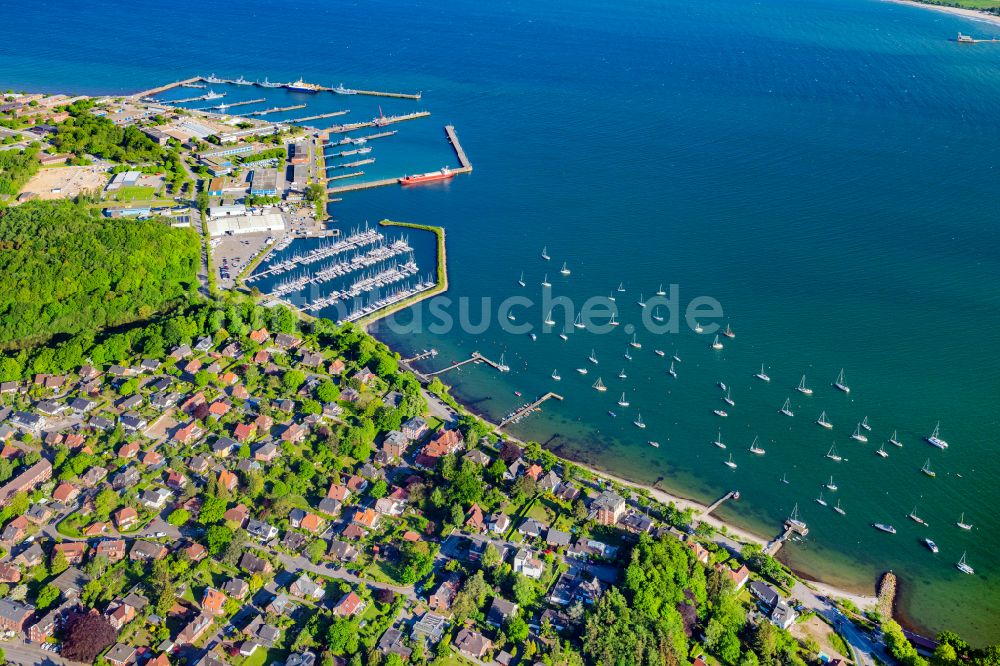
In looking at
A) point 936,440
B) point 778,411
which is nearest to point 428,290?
point 778,411

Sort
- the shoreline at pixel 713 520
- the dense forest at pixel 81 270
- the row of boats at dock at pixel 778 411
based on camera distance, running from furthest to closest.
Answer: the dense forest at pixel 81 270 < the row of boats at dock at pixel 778 411 < the shoreline at pixel 713 520

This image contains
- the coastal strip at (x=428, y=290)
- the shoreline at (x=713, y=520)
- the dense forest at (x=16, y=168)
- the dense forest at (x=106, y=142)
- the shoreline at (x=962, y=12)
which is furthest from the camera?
the shoreline at (x=962, y=12)

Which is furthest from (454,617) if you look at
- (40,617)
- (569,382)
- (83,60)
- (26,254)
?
(83,60)

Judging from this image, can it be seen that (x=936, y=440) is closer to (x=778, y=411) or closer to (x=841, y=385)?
(x=841, y=385)

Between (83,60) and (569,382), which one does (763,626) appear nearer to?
(569,382)

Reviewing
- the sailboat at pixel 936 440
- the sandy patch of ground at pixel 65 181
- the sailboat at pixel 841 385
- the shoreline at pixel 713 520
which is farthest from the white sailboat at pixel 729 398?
the sandy patch of ground at pixel 65 181

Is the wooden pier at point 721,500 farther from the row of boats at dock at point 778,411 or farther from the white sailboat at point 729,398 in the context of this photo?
the white sailboat at point 729,398

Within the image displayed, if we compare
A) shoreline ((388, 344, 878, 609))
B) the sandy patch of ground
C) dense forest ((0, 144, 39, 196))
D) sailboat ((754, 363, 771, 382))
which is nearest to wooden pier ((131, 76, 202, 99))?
dense forest ((0, 144, 39, 196))
